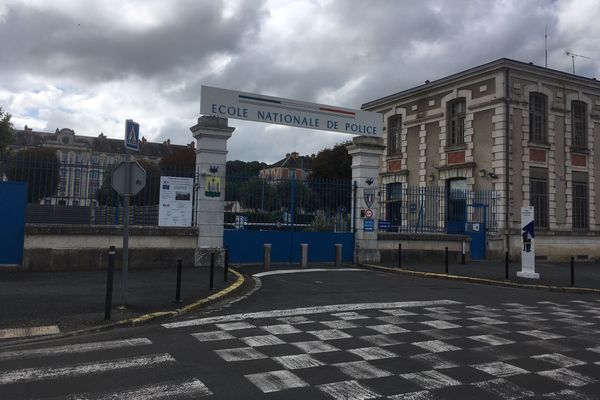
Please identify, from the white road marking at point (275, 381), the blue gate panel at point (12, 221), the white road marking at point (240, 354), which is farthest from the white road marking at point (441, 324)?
the blue gate panel at point (12, 221)

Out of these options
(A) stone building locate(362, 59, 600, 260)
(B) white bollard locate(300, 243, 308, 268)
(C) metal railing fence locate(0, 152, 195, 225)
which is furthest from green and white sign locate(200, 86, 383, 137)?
(A) stone building locate(362, 59, 600, 260)

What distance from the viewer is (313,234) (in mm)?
16531

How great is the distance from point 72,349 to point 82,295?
3625 mm

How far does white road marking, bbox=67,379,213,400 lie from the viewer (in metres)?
4.41

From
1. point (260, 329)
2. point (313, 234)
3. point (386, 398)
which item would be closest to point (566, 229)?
point (313, 234)

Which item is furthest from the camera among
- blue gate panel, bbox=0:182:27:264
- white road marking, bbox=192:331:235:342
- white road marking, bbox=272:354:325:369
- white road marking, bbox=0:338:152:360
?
blue gate panel, bbox=0:182:27:264

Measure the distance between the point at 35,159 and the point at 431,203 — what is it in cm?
1412

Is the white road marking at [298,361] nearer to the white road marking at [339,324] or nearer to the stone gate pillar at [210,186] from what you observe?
the white road marking at [339,324]

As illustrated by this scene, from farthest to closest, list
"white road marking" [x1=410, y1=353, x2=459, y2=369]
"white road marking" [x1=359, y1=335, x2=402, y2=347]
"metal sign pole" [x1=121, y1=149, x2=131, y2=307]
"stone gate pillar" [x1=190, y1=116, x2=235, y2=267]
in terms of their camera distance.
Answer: "stone gate pillar" [x1=190, y1=116, x2=235, y2=267]
"metal sign pole" [x1=121, y1=149, x2=131, y2=307]
"white road marking" [x1=359, y1=335, x2=402, y2=347]
"white road marking" [x1=410, y1=353, x2=459, y2=369]

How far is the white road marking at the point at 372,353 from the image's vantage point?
19.3 feet

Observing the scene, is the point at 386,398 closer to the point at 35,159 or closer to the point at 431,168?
the point at 35,159

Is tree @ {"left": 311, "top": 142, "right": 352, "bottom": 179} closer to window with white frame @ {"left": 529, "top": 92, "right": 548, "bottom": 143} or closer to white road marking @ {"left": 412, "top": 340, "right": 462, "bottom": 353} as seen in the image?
window with white frame @ {"left": 529, "top": 92, "right": 548, "bottom": 143}

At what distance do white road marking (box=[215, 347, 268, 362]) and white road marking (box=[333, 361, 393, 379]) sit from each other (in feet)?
3.14

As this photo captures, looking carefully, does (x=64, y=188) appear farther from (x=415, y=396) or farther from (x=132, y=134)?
(x=415, y=396)
